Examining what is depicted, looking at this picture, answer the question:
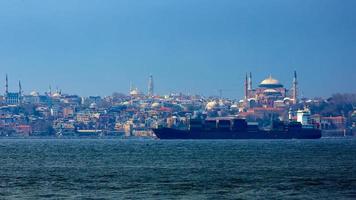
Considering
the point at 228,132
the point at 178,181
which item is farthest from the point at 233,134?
the point at 178,181

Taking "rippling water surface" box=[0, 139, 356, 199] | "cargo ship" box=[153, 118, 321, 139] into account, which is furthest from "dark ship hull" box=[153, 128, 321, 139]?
"rippling water surface" box=[0, 139, 356, 199]

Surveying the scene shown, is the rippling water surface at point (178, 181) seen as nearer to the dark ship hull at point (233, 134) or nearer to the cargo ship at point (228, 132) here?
the dark ship hull at point (233, 134)

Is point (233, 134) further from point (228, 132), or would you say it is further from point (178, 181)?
point (178, 181)

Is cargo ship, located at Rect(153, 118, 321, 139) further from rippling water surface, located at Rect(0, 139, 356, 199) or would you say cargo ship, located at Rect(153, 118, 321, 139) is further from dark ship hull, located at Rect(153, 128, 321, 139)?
rippling water surface, located at Rect(0, 139, 356, 199)

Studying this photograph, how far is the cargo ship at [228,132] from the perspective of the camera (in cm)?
19025

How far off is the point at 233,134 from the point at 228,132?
3.47 ft

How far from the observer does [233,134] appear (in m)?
192

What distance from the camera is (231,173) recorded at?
6081cm

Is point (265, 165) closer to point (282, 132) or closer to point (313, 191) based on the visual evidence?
point (313, 191)

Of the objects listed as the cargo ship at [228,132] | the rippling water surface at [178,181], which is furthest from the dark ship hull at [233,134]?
the rippling water surface at [178,181]

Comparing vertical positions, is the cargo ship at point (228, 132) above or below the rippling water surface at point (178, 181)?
above

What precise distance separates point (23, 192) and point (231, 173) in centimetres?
1808

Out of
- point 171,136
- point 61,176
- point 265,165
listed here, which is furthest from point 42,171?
point 171,136

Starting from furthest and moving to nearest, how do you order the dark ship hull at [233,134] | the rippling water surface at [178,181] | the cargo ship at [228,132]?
the cargo ship at [228,132] < the dark ship hull at [233,134] < the rippling water surface at [178,181]
